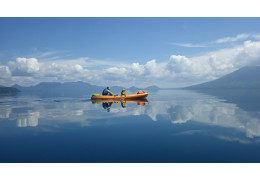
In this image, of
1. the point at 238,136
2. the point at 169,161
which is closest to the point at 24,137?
the point at 169,161

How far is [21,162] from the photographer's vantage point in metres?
8.38

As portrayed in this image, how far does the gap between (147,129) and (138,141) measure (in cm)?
343

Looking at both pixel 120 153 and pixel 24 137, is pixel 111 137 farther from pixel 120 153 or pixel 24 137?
pixel 24 137

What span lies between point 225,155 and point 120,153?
567cm

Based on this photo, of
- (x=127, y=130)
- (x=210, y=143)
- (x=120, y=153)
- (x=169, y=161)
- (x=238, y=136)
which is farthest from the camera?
(x=127, y=130)

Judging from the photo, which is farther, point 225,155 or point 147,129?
point 147,129

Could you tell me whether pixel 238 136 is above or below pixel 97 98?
below

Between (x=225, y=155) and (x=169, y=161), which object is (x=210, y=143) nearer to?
(x=225, y=155)

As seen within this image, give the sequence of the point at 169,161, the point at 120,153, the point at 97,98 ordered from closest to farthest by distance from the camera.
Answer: the point at 169,161
the point at 120,153
the point at 97,98

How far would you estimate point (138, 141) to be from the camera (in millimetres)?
11258

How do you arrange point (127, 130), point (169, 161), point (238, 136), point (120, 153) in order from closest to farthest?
point (169, 161) < point (120, 153) < point (238, 136) < point (127, 130)

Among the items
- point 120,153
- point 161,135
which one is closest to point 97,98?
point 161,135

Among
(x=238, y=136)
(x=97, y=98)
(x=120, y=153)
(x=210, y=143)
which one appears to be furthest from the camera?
(x=97, y=98)

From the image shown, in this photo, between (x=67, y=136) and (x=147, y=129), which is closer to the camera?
(x=67, y=136)
